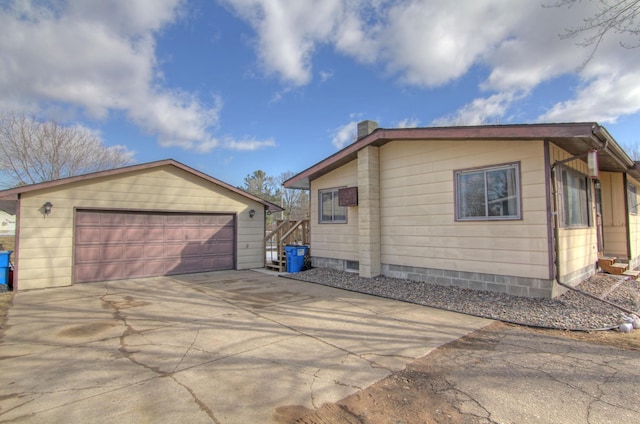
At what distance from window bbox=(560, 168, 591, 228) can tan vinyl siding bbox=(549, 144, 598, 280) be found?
16 centimetres

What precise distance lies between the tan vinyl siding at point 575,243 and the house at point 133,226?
30.0 ft

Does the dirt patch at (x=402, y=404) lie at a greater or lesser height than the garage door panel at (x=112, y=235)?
lesser

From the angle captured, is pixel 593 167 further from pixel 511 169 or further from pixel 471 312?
pixel 471 312

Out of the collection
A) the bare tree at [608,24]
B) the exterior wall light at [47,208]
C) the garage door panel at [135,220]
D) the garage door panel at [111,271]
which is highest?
the bare tree at [608,24]

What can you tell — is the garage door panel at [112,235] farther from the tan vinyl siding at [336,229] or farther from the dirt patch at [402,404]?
the dirt patch at [402,404]

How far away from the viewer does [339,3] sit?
8680 mm

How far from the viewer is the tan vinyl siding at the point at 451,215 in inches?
236

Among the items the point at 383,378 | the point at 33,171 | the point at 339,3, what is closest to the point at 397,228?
the point at 383,378

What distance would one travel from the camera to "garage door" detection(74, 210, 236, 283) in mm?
8891

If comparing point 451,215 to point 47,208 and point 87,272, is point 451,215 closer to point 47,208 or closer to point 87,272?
point 87,272

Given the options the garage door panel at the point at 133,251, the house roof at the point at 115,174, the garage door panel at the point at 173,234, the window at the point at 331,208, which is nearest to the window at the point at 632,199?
the window at the point at 331,208

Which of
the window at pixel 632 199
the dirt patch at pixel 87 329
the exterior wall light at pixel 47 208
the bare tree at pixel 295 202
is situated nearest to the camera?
the dirt patch at pixel 87 329

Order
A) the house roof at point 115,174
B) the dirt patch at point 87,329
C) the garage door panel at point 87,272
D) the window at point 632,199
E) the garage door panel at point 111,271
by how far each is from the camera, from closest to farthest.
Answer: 1. the dirt patch at point 87,329
2. the house roof at point 115,174
3. the garage door panel at point 87,272
4. the garage door panel at point 111,271
5. the window at point 632,199

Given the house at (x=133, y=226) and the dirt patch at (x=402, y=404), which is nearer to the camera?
the dirt patch at (x=402, y=404)
